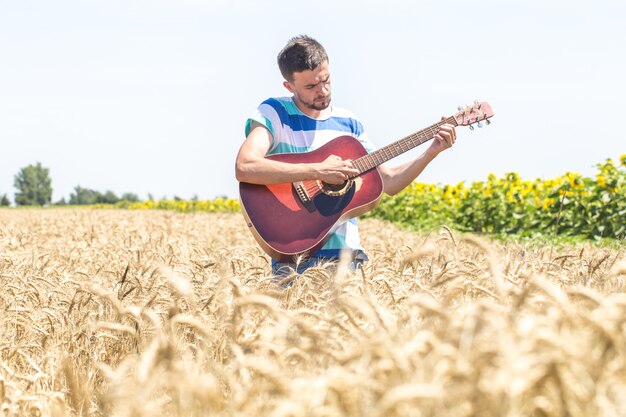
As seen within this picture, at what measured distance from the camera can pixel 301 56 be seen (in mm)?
4613

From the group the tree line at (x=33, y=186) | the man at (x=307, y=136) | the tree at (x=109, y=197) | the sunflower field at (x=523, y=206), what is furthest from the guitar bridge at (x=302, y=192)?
the tree line at (x=33, y=186)

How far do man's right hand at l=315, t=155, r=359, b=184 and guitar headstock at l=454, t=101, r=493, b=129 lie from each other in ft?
2.78

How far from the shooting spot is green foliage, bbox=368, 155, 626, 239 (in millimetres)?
11508

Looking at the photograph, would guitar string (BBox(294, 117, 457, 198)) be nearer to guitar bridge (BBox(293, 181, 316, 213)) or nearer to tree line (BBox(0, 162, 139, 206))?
guitar bridge (BBox(293, 181, 316, 213))

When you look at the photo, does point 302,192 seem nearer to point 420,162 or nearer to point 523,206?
point 420,162

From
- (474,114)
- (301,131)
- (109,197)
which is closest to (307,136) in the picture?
(301,131)

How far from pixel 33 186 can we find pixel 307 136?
9129 centimetres

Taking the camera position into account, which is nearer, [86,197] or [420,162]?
[420,162]

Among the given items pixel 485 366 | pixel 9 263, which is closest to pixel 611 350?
pixel 485 366

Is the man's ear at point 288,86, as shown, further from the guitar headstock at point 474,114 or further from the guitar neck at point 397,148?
the guitar headstock at point 474,114

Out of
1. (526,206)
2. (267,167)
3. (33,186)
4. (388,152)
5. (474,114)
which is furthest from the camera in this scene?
(33,186)

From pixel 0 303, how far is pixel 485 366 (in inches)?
138

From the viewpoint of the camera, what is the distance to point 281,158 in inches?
188

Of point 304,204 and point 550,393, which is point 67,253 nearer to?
point 304,204
